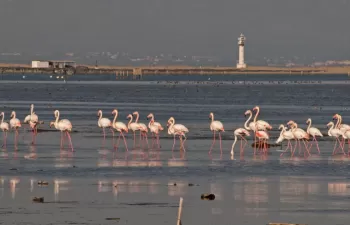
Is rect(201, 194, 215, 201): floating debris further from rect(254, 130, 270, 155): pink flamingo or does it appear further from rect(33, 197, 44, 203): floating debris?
rect(254, 130, 270, 155): pink flamingo

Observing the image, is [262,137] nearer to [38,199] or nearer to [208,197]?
[208,197]

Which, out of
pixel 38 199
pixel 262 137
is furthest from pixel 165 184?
pixel 262 137

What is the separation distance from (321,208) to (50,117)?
3093 centimetres

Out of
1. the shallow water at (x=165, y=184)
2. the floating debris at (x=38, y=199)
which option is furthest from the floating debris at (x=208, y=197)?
the floating debris at (x=38, y=199)

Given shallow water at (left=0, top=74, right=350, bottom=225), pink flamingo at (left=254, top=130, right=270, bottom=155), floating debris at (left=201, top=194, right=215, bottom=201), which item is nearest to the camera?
shallow water at (left=0, top=74, right=350, bottom=225)

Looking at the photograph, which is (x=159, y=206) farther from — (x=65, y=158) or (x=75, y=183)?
(x=65, y=158)

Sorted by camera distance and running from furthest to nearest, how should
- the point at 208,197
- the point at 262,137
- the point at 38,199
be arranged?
1. the point at 262,137
2. the point at 208,197
3. the point at 38,199

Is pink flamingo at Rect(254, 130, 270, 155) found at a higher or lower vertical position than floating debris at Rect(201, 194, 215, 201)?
higher

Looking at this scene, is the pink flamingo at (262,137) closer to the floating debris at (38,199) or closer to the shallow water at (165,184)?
the shallow water at (165,184)

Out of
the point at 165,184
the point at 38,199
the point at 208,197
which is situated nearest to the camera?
the point at 38,199

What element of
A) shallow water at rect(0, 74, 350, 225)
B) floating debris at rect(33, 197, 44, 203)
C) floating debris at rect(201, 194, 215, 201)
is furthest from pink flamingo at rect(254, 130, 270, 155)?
floating debris at rect(33, 197, 44, 203)

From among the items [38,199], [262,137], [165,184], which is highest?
[262,137]

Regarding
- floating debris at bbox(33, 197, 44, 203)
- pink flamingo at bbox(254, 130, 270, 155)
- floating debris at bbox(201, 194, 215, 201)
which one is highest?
pink flamingo at bbox(254, 130, 270, 155)

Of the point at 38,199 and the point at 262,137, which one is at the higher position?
the point at 262,137
